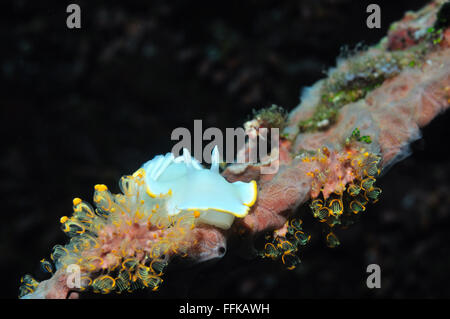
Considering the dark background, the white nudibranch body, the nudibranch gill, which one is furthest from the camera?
the dark background

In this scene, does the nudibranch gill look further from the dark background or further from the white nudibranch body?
the dark background

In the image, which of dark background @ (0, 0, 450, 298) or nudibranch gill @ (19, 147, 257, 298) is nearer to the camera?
nudibranch gill @ (19, 147, 257, 298)

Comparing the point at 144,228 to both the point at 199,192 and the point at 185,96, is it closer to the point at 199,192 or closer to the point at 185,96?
the point at 199,192

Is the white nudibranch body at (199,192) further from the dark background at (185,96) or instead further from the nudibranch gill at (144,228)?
the dark background at (185,96)

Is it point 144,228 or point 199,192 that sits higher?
point 199,192

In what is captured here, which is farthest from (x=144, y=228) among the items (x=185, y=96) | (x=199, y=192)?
(x=185, y=96)

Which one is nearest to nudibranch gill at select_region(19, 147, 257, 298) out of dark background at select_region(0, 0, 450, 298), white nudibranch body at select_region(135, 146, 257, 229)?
white nudibranch body at select_region(135, 146, 257, 229)

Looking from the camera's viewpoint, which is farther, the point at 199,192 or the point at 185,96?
the point at 185,96

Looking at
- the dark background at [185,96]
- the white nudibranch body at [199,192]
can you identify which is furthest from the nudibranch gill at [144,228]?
the dark background at [185,96]
